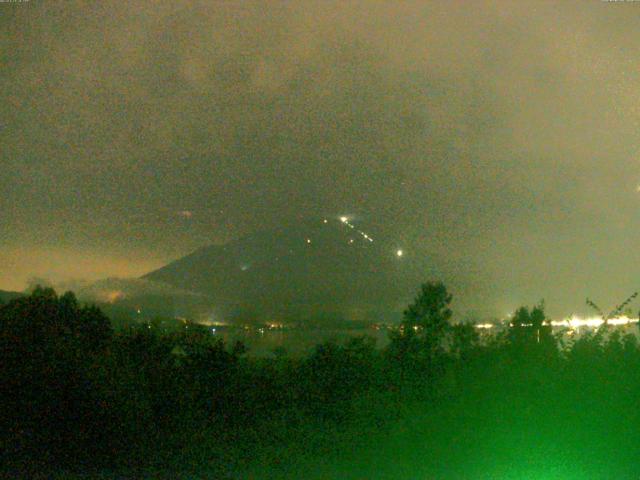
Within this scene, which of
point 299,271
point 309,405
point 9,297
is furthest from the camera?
point 299,271

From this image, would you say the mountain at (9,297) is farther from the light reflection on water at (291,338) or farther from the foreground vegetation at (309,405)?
the light reflection on water at (291,338)

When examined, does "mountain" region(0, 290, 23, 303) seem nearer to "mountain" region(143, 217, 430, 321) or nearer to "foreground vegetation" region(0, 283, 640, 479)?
"foreground vegetation" region(0, 283, 640, 479)

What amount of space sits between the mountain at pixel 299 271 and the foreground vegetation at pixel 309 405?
38.2 ft

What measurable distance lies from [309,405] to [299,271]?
52.2 feet

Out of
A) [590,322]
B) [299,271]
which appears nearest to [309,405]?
[590,322]

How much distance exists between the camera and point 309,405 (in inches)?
483

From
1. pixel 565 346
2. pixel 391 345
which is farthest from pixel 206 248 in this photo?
pixel 565 346

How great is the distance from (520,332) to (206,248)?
14.3 meters

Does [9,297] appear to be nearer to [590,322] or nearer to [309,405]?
[309,405]

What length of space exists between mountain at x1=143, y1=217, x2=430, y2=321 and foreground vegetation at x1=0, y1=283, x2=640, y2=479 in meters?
11.6

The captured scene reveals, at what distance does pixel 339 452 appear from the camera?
33.7ft

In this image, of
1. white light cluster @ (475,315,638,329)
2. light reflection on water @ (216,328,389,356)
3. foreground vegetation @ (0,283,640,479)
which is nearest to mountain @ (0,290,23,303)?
foreground vegetation @ (0,283,640,479)

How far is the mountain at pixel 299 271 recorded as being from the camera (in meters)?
25.8

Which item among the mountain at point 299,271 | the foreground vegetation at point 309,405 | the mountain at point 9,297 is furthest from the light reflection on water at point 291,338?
the mountain at point 299,271
